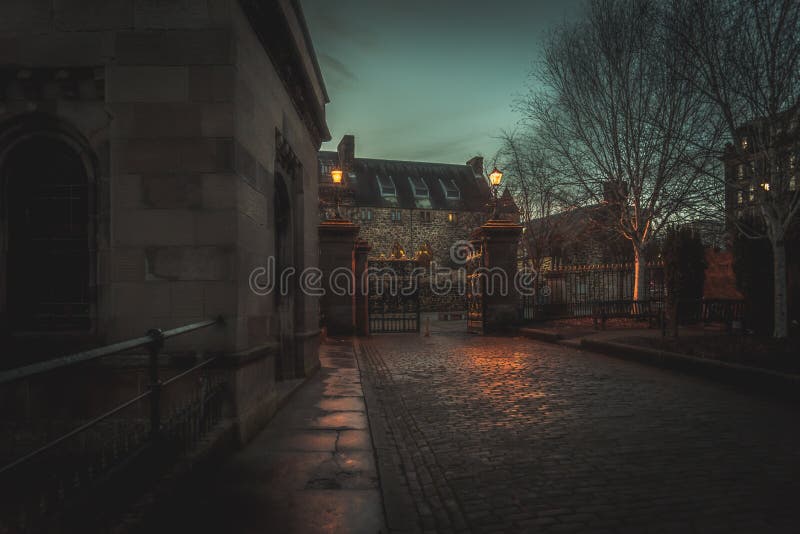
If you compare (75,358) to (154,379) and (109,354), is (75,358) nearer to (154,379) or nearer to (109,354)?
(109,354)

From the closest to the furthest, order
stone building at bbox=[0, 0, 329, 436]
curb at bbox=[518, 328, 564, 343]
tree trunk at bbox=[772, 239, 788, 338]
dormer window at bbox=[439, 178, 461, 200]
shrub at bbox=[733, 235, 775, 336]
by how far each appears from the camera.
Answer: stone building at bbox=[0, 0, 329, 436] → tree trunk at bbox=[772, 239, 788, 338] → shrub at bbox=[733, 235, 775, 336] → curb at bbox=[518, 328, 564, 343] → dormer window at bbox=[439, 178, 461, 200]

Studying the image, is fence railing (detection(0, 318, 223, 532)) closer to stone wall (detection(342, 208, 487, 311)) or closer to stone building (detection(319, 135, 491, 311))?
stone building (detection(319, 135, 491, 311))

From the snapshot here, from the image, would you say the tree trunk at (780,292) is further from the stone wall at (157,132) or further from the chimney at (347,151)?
the chimney at (347,151)

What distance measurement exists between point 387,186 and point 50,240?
165 ft

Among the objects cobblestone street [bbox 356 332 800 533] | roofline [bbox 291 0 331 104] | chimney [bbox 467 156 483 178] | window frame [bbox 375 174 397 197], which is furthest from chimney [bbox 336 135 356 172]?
cobblestone street [bbox 356 332 800 533]

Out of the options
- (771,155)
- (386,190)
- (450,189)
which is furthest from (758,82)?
(450,189)

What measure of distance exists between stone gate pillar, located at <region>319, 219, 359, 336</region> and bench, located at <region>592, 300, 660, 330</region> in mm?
8069

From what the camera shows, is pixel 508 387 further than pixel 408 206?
No

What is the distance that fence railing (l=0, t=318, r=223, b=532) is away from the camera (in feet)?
8.39

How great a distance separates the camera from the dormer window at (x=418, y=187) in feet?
183

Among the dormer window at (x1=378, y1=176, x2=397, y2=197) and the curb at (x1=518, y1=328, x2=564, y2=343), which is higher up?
the dormer window at (x1=378, y1=176, x2=397, y2=197)

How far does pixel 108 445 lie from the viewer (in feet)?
16.3

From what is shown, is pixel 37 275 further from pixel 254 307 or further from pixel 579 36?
pixel 579 36

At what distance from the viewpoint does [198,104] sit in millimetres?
4930
